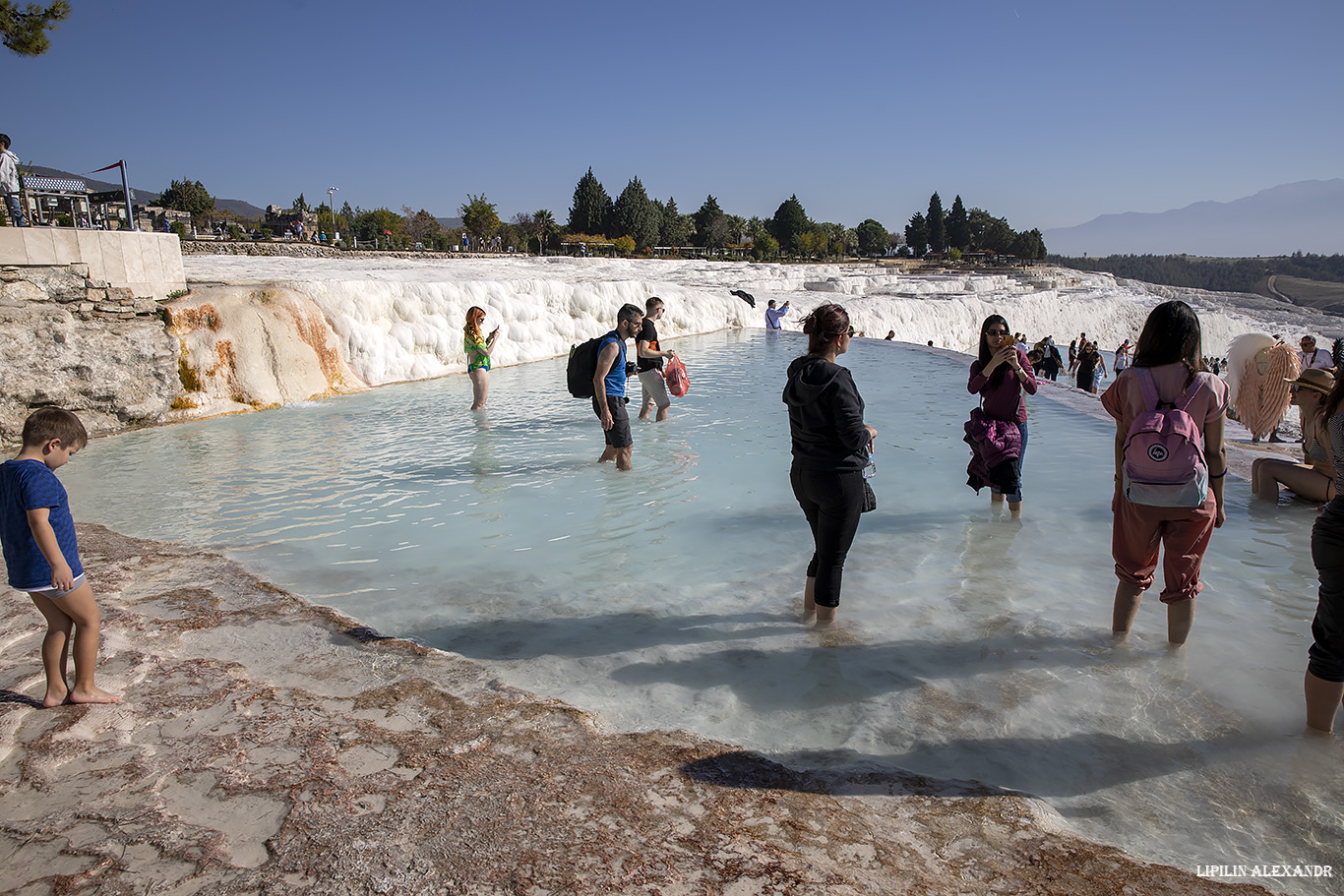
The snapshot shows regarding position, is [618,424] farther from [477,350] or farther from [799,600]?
[477,350]

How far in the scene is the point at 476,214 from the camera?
179ft

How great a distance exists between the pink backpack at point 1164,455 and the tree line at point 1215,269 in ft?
371

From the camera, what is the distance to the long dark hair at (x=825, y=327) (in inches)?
130

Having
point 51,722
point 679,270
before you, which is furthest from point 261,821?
point 679,270

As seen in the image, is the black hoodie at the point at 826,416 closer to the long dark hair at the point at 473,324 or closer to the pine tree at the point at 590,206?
the long dark hair at the point at 473,324

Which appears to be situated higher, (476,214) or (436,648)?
(476,214)

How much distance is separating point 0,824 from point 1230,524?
6.79 meters

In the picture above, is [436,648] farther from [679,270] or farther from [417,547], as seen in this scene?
[679,270]

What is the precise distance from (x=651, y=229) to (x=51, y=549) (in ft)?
225

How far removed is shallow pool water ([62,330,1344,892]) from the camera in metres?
2.71

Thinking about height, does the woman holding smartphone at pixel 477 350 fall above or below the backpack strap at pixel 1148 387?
below

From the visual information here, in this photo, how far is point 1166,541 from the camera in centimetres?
322

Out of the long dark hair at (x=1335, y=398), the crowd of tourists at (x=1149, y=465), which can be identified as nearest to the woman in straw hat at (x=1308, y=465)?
the crowd of tourists at (x=1149, y=465)

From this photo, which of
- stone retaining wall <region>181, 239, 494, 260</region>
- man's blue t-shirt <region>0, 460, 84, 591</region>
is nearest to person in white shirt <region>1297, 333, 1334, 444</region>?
man's blue t-shirt <region>0, 460, 84, 591</region>
